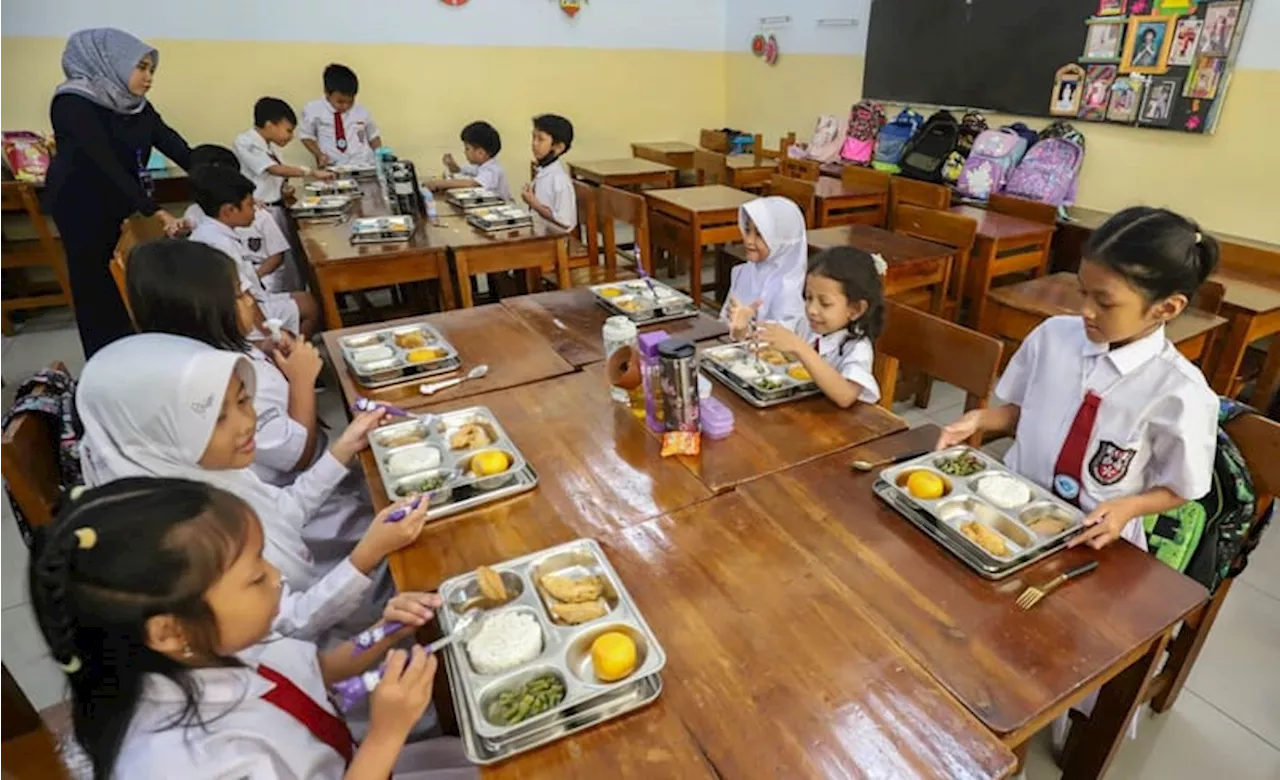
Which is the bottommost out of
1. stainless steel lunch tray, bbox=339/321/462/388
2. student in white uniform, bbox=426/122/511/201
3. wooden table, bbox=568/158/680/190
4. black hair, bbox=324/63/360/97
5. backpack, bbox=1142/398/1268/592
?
backpack, bbox=1142/398/1268/592

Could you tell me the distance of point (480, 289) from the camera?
4148 mm

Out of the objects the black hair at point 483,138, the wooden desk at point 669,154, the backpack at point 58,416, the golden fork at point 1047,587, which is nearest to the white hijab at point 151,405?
the backpack at point 58,416

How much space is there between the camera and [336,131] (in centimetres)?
455

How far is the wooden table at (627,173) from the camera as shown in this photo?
4.58m

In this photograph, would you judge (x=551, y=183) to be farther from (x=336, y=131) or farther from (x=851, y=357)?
(x=851, y=357)

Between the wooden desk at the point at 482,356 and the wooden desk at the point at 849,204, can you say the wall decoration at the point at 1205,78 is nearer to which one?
the wooden desk at the point at 849,204

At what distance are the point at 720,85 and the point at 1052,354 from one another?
18.1 feet

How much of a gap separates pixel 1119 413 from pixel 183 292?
1913 millimetres

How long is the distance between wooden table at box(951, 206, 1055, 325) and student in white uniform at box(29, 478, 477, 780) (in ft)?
9.20

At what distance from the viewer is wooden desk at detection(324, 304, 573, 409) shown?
1.57 metres

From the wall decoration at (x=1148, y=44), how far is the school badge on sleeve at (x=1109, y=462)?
2990 millimetres

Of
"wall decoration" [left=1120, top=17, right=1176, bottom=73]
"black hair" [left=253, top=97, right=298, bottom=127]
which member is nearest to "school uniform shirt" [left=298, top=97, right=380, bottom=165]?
"black hair" [left=253, top=97, right=298, bottom=127]

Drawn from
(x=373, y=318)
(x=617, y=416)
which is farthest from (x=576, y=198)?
(x=617, y=416)

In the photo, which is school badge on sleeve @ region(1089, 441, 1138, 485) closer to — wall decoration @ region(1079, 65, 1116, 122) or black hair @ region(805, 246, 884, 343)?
black hair @ region(805, 246, 884, 343)
